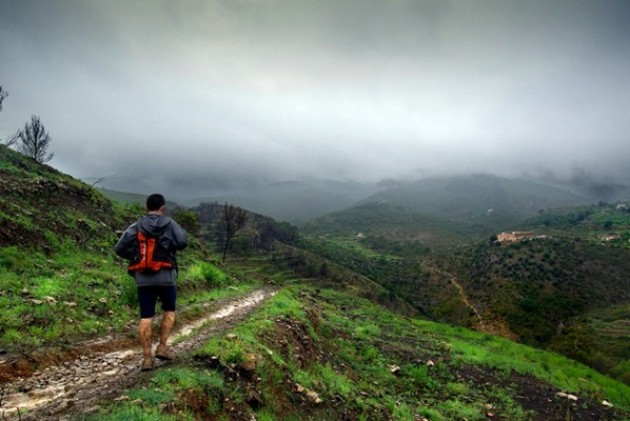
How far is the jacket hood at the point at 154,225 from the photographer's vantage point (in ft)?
24.3

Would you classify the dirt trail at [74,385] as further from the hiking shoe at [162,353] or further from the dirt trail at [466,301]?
the dirt trail at [466,301]

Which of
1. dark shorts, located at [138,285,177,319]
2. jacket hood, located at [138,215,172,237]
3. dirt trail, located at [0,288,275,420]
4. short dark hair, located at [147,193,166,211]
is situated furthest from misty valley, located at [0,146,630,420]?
short dark hair, located at [147,193,166,211]

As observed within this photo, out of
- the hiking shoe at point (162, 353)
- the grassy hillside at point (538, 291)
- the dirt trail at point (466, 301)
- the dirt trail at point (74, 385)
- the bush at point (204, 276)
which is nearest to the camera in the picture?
the dirt trail at point (74, 385)

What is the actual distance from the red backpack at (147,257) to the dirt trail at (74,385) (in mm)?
1991

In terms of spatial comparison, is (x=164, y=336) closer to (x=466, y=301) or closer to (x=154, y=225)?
(x=154, y=225)

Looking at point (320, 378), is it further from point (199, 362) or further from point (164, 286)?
point (164, 286)

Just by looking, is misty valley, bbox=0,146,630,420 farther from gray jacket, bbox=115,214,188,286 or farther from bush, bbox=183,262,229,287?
gray jacket, bbox=115,214,188,286

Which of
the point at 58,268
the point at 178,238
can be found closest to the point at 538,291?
the point at 58,268

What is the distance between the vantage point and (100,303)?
1228 cm

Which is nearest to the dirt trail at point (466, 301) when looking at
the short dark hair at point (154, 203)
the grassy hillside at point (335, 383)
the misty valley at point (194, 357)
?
the misty valley at point (194, 357)

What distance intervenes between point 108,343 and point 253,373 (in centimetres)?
406

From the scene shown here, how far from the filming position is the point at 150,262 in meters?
7.26

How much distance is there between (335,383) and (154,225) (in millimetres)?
6927

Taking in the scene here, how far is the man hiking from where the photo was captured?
23.9 feet
